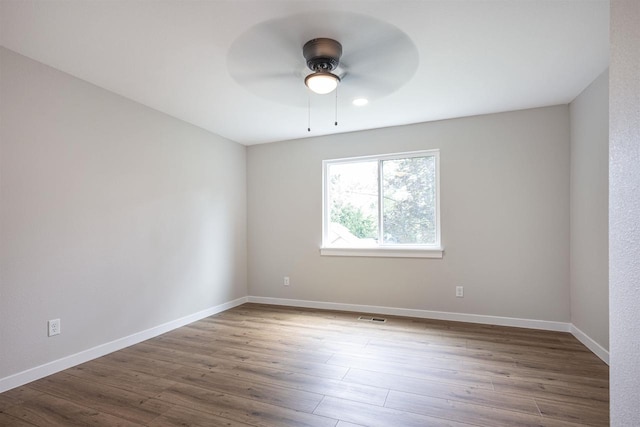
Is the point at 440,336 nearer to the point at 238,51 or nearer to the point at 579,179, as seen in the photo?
the point at 579,179

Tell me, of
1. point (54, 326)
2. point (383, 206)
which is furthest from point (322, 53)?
point (54, 326)

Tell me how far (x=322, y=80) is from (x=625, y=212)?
6.15 feet

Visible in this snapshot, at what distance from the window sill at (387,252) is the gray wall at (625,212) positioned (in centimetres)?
292

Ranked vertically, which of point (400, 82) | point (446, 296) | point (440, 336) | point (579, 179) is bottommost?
point (440, 336)

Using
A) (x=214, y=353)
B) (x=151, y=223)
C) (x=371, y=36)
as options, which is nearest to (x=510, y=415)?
(x=214, y=353)

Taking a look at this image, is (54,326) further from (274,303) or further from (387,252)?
(387,252)

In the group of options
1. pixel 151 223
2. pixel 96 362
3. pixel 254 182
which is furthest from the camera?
pixel 254 182

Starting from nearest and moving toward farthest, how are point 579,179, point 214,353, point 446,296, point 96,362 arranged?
point 96,362, point 214,353, point 579,179, point 446,296

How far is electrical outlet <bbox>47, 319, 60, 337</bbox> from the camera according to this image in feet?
8.11

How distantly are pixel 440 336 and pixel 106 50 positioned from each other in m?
3.75

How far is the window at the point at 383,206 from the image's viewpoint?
3943mm

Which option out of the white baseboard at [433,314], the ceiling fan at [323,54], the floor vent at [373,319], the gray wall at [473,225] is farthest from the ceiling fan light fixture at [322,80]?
the white baseboard at [433,314]

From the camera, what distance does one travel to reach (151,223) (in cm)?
334

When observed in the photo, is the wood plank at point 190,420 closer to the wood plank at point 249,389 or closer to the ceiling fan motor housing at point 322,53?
the wood plank at point 249,389
